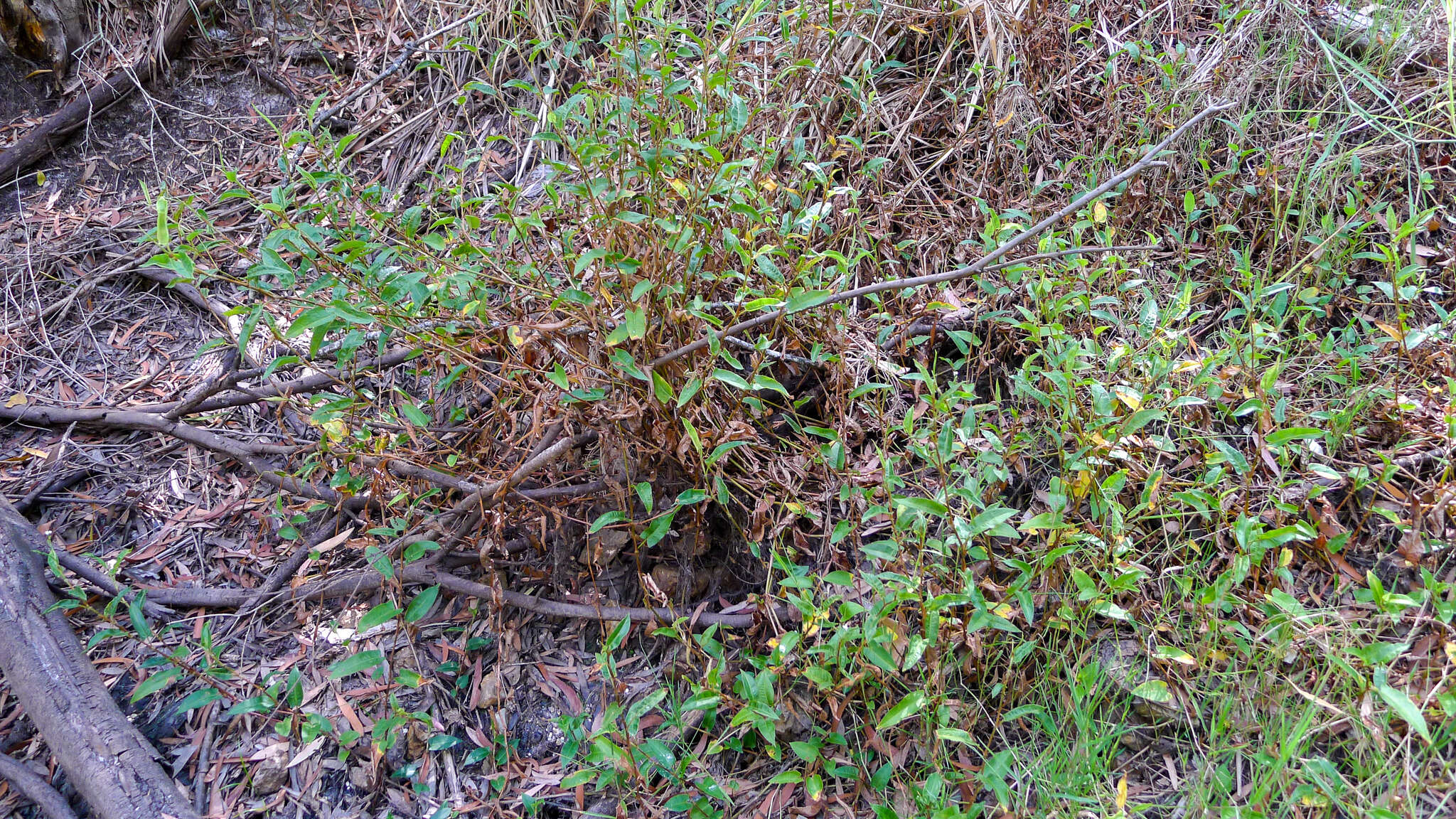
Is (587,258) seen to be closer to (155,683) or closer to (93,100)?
(155,683)

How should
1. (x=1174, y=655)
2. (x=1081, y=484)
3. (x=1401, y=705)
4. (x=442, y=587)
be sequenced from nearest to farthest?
(x=1401, y=705) → (x=1174, y=655) → (x=1081, y=484) → (x=442, y=587)

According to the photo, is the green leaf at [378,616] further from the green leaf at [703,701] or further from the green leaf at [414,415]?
the green leaf at [703,701]

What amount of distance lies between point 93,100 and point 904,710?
433 centimetres

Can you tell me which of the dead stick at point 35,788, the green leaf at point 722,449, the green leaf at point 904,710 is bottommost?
the dead stick at point 35,788

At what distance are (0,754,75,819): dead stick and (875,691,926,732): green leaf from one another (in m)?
2.05

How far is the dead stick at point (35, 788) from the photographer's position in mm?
2082

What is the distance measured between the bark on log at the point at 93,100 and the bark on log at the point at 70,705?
7.04ft

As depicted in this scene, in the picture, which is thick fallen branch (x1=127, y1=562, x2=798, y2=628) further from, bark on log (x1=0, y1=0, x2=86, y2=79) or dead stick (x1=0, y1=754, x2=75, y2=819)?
bark on log (x1=0, y1=0, x2=86, y2=79)

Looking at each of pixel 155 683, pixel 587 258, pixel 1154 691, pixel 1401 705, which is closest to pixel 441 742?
pixel 155 683

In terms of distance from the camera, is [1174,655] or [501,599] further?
[501,599]

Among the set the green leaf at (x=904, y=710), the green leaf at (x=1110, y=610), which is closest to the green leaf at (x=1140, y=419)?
the green leaf at (x=1110, y=610)

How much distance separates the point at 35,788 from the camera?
6.93ft

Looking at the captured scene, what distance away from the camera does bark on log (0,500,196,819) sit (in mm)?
2045

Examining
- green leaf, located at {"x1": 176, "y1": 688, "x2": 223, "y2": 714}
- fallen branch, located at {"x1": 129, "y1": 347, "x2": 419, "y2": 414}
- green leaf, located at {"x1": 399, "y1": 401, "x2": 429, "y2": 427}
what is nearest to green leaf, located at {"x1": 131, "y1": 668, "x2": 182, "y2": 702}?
green leaf, located at {"x1": 176, "y1": 688, "x2": 223, "y2": 714}
